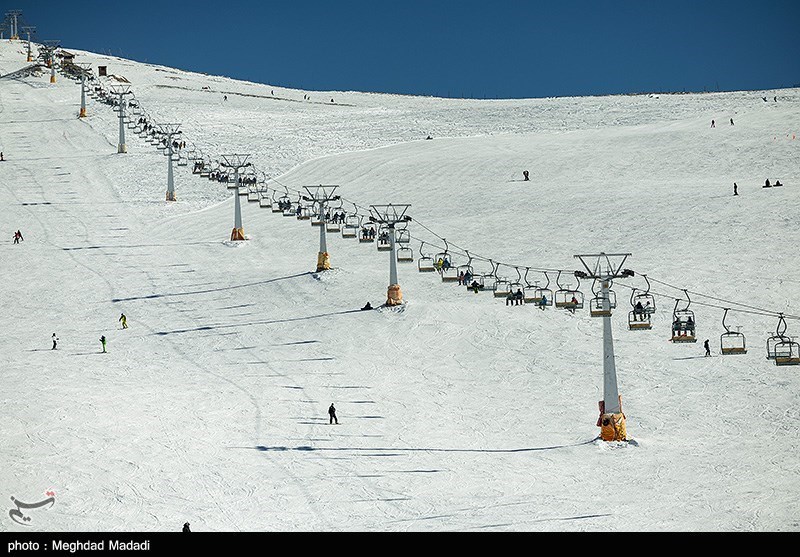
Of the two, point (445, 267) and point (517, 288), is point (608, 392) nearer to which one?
point (517, 288)

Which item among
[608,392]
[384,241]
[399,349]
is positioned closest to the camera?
[608,392]

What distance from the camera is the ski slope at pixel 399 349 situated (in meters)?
27.5

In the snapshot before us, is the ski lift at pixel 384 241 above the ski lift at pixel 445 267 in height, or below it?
above

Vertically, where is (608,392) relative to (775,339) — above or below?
below

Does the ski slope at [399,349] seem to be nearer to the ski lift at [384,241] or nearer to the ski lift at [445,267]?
the ski lift at [445,267]

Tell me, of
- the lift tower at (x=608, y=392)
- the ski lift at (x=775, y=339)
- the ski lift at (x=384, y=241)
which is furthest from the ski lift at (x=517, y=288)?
the ski lift at (x=775, y=339)

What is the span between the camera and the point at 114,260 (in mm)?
55531

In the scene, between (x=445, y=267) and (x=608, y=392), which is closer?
(x=608, y=392)

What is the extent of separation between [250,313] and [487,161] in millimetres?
28577

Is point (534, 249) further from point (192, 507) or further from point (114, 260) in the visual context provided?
point (192, 507)

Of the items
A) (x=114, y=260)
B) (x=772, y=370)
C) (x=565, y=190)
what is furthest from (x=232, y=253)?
(x=772, y=370)

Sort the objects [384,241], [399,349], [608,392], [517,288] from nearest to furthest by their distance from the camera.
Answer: [608,392] → [399,349] → [517,288] → [384,241]

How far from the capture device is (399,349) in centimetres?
4128

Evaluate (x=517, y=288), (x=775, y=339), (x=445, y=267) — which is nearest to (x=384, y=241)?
(x=445, y=267)
